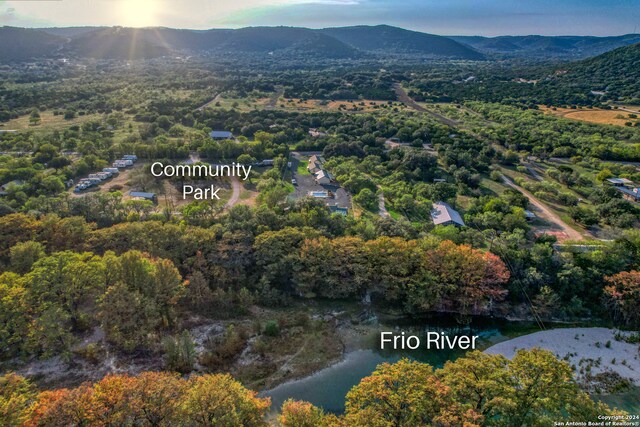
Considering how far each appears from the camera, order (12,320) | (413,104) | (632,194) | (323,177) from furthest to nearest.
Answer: (413,104), (323,177), (632,194), (12,320)

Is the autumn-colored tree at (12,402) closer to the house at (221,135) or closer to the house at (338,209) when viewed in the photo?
the house at (338,209)

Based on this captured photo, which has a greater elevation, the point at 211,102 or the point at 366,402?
the point at 211,102

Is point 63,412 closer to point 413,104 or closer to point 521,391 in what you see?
point 521,391

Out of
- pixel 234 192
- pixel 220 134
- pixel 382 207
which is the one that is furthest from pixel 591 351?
pixel 220 134

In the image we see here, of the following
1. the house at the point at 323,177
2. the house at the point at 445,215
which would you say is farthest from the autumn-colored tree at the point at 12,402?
the house at the point at 323,177

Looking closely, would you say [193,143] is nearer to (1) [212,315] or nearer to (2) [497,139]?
(1) [212,315]
